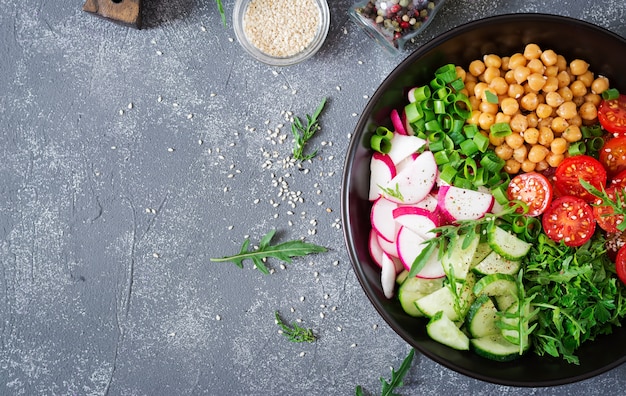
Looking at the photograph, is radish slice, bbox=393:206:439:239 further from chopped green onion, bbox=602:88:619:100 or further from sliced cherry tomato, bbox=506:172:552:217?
chopped green onion, bbox=602:88:619:100

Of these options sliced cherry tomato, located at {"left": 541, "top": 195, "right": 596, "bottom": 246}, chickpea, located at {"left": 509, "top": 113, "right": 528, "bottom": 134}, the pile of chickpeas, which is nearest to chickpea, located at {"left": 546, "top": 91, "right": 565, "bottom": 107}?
the pile of chickpeas

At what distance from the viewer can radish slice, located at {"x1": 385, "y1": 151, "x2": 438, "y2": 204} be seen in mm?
2350

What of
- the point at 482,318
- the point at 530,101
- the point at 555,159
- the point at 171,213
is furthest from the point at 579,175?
the point at 171,213

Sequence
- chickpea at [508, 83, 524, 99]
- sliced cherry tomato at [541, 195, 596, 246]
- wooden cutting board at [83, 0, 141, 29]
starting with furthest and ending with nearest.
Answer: wooden cutting board at [83, 0, 141, 29] < chickpea at [508, 83, 524, 99] < sliced cherry tomato at [541, 195, 596, 246]

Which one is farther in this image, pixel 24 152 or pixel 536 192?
pixel 24 152

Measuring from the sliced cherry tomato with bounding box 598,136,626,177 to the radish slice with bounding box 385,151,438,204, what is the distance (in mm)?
629

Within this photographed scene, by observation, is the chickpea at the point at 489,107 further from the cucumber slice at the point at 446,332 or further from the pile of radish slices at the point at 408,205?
the cucumber slice at the point at 446,332

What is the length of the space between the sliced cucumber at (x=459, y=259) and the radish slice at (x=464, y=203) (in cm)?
9

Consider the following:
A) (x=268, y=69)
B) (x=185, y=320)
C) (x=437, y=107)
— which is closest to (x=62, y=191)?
(x=185, y=320)

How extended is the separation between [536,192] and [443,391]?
922mm

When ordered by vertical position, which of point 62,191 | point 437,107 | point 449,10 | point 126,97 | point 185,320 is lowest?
point 185,320

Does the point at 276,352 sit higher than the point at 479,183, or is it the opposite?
the point at 479,183

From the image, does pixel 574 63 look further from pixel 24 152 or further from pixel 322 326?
pixel 24 152

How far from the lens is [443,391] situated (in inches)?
103
